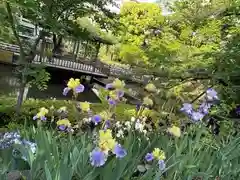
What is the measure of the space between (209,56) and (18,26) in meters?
4.61

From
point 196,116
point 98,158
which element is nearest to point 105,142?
point 98,158

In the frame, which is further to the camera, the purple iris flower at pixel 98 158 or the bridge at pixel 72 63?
the bridge at pixel 72 63

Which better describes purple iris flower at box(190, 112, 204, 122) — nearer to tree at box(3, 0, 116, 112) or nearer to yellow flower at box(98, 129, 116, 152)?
yellow flower at box(98, 129, 116, 152)

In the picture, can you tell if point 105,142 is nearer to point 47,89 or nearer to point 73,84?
point 73,84

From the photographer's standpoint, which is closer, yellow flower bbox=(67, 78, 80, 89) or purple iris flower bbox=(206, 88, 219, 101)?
yellow flower bbox=(67, 78, 80, 89)

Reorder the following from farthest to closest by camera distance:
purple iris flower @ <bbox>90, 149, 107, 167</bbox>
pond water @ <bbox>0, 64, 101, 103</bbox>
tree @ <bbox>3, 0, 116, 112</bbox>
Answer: pond water @ <bbox>0, 64, 101, 103</bbox> → tree @ <bbox>3, 0, 116, 112</bbox> → purple iris flower @ <bbox>90, 149, 107, 167</bbox>

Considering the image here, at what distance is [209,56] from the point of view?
158 inches

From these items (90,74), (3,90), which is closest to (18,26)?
(3,90)

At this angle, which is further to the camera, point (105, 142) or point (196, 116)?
point (196, 116)

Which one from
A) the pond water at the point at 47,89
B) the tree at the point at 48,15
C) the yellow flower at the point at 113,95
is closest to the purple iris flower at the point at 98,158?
the yellow flower at the point at 113,95

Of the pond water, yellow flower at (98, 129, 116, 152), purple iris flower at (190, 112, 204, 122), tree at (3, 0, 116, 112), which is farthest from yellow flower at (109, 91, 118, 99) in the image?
the pond water

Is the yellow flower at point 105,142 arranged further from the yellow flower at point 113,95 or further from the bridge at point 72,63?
the bridge at point 72,63

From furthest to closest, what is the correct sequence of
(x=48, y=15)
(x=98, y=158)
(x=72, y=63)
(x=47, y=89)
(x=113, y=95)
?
1. (x=72, y=63)
2. (x=47, y=89)
3. (x=48, y=15)
4. (x=113, y=95)
5. (x=98, y=158)

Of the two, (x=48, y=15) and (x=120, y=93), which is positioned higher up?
(x=48, y=15)
